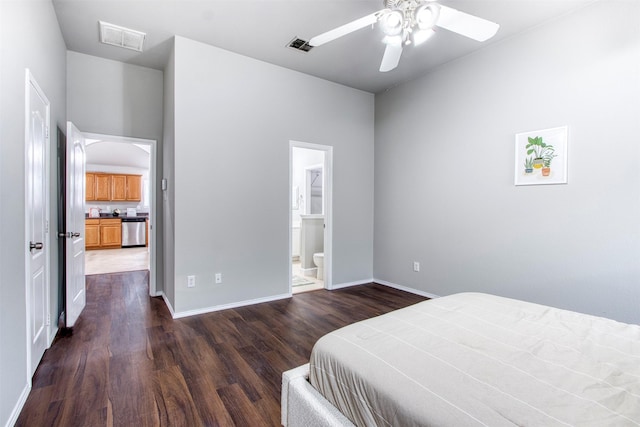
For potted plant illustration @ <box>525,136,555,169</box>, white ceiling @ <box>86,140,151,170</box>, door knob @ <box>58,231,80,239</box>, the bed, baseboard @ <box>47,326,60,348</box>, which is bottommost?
baseboard @ <box>47,326,60,348</box>

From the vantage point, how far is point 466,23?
1.97 meters

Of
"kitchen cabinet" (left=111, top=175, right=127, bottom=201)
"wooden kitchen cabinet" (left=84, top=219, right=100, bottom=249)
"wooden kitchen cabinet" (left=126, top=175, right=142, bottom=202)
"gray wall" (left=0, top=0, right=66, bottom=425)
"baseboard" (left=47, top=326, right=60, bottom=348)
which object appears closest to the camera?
"gray wall" (left=0, top=0, right=66, bottom=425)

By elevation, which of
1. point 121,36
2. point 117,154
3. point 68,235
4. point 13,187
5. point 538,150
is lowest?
point 68,235

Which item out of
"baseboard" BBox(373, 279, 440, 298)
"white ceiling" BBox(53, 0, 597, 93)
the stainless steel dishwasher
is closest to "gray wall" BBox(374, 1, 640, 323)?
"baseboard" BBox(373, 279, 440, 298)

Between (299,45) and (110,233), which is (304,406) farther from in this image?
(110,233)

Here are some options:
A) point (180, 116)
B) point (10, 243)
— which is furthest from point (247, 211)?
point (10, 243)

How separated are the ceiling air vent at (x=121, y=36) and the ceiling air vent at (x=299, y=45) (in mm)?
1496

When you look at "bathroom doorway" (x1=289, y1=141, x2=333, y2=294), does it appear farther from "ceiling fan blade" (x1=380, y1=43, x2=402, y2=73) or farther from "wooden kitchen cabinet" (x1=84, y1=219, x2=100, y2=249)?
"wooden kitchen cabinet" (x1=84, y1=219, x2=100, y2=249)

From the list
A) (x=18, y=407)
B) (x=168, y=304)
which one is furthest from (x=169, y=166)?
(x=18, y=407)

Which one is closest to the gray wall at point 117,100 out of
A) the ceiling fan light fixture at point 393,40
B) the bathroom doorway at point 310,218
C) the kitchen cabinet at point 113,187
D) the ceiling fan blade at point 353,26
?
the bathroom doorway at point 310,218

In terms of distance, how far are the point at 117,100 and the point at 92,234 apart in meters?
6.03

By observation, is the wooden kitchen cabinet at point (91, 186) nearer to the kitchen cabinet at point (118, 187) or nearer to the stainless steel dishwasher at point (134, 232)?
the kitchen cabinet at point (118, 187)

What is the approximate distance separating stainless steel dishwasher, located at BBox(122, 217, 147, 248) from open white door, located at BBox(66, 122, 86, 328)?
229 inches

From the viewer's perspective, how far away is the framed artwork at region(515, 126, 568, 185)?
8.96 ft
